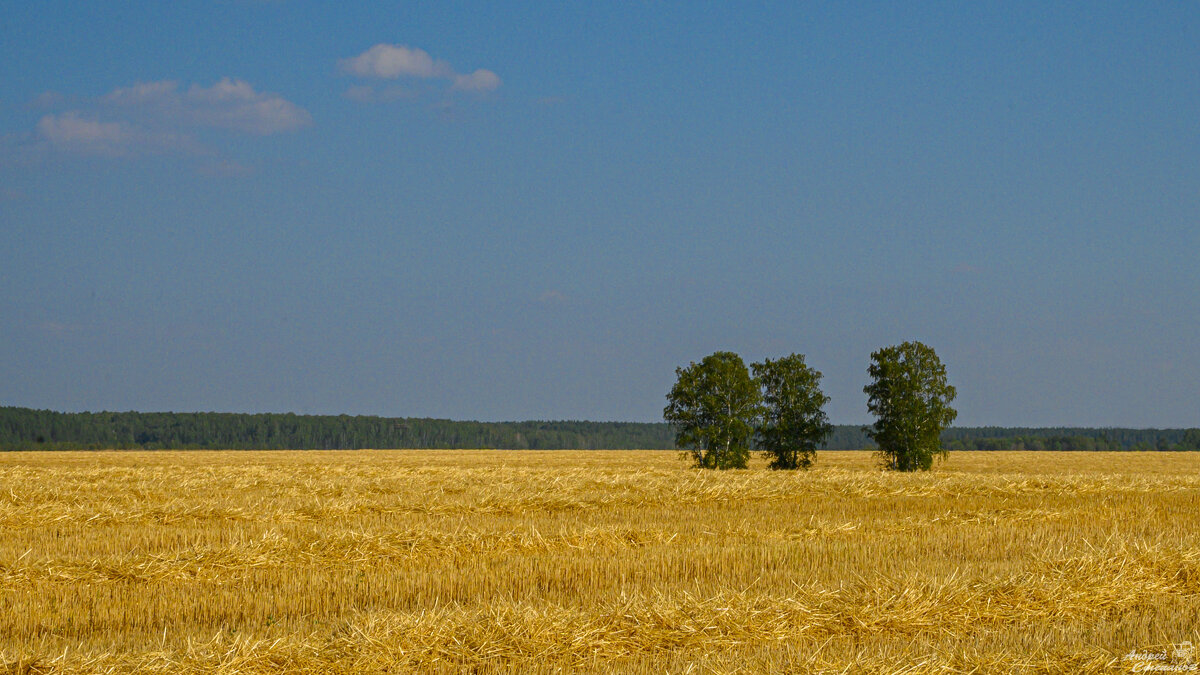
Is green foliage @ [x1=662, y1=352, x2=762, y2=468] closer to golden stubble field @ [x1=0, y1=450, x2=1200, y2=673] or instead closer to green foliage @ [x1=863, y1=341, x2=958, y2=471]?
green foliage @ [x1=863, y1=341, x2=958, y2=471]

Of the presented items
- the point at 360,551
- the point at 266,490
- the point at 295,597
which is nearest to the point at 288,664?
the point at 295,597

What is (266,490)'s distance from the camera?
28203 mm

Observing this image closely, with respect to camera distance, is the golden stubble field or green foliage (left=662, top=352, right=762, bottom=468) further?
green foliage (left=662, top=352, right=762, bottom=468)

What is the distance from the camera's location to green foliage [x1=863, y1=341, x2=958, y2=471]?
2328 inches

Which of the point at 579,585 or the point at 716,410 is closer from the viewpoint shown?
the point at 579,585

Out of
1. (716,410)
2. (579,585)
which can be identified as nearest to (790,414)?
(716,410)

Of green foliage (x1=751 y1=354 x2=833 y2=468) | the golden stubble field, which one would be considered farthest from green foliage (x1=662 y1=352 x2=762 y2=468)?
the golden stubble field

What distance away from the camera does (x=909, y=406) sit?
2349 inches

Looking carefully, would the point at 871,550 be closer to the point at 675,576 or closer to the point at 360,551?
the point at 675,576

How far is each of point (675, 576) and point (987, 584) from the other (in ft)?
13.1

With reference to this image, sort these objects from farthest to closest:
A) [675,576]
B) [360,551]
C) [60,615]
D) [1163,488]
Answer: [1163,488] → [360,551] → [675,576] → [60,615]

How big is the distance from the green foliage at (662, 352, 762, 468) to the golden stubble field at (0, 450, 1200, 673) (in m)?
35.2

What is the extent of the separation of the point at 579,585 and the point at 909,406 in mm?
50545

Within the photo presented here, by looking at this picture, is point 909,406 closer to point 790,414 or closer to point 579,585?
point 790,414
